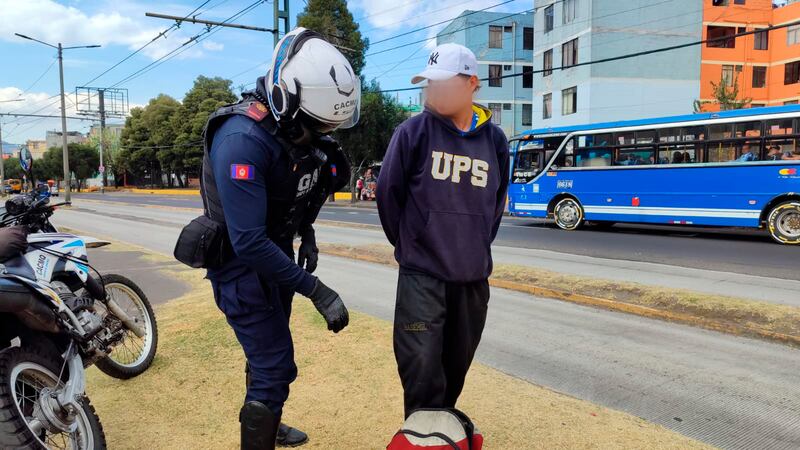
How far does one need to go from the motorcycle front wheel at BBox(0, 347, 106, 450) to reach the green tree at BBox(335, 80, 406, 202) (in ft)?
96.1

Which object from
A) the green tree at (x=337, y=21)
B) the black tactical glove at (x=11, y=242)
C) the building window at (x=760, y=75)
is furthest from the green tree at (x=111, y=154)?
the black tactical glove at (x=11, y=242)

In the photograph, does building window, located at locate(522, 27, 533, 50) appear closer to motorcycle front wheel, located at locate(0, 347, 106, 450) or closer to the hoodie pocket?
the hoodie pocket

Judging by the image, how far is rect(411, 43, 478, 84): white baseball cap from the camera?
240cm

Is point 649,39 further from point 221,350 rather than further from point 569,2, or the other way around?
point 221,350

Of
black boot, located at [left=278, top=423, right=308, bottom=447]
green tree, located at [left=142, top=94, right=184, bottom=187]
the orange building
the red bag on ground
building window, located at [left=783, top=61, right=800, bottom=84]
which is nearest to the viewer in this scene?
the red bag on ground

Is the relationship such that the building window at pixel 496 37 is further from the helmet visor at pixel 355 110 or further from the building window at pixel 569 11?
the helmet visor at pixel 355 110

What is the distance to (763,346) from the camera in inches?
193

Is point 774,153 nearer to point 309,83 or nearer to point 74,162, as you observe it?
point 309,83

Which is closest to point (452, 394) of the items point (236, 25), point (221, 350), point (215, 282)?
point (215, 282)

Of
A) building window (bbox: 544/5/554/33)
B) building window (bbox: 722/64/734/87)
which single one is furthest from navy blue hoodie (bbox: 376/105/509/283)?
building window (bbox: 722/64/734/87)

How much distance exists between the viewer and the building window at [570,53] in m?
34.6

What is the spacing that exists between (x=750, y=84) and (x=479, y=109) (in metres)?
43.2

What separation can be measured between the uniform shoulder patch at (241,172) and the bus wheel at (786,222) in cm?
1433

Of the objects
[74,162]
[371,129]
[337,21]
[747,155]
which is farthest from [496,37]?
[74,162]
